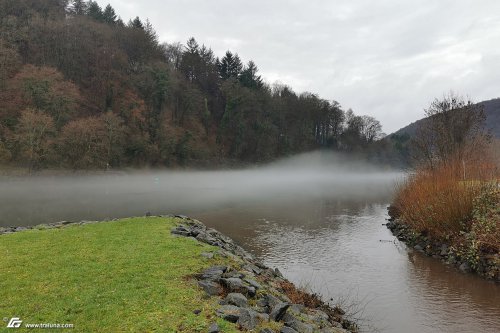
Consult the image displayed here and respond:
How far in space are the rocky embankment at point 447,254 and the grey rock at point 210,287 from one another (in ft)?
41.7

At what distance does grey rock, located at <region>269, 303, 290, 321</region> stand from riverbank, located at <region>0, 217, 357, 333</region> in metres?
0.02

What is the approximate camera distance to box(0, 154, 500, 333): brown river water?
41.3 ft

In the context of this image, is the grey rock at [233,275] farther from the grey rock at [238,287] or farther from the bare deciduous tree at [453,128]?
the bare deciduous tree at [453,128]

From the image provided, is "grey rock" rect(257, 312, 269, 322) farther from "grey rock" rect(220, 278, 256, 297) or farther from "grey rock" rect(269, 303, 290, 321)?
"grey rock" rect(220, 278, 256, 297)

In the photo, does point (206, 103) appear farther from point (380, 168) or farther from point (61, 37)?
point (380, 168)

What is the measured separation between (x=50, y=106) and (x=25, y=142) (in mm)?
10418

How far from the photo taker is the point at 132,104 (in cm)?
8425

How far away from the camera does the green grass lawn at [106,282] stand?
296 inches

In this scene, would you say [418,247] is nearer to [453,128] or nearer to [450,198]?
[450,198]

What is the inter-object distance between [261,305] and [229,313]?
4.49 feet

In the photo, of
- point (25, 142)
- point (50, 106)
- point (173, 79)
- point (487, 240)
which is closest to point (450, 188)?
point (487, 240)

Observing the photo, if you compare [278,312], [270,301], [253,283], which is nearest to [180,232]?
[253,283]

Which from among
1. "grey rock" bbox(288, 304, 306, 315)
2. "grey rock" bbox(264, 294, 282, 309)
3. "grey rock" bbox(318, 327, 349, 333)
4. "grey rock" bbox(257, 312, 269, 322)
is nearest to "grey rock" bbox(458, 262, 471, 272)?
"grey rock" bbox(318, 327, 349, 333)

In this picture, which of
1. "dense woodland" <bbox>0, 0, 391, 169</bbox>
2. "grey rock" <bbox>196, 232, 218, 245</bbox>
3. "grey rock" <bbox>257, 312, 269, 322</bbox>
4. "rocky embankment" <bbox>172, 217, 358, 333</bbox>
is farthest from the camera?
"dense woodland" <bbox>0, 0, 391, 169</bbox>
